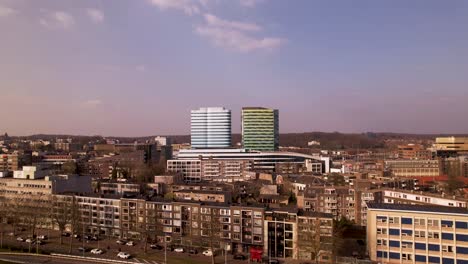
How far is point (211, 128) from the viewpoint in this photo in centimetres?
11300

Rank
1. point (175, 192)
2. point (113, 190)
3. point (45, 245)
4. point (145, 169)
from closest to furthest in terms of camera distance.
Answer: point (45, 245) < point (175, 192) < point (113, 190) < point (145, 169)

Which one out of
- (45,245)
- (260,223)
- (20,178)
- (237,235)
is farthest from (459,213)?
(20,178)

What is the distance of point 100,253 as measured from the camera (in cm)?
3562

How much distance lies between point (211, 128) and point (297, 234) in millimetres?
81224

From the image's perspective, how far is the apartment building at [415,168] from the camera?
79100mm

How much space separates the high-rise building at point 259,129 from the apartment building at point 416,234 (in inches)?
3150

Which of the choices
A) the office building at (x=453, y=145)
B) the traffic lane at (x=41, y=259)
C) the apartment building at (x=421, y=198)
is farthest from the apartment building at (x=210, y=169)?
the office building at (x=453, y=145)

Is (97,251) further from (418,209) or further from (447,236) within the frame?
(447,236)

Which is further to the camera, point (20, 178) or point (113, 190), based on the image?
point (113, 190)

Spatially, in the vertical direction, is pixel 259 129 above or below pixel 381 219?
above

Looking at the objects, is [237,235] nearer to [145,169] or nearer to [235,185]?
[235,185]

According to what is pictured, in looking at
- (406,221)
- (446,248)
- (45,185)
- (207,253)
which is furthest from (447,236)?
(45,185)

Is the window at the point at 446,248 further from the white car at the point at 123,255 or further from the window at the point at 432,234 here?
the white car at the point at 123,255

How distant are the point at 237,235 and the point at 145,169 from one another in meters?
42.9
